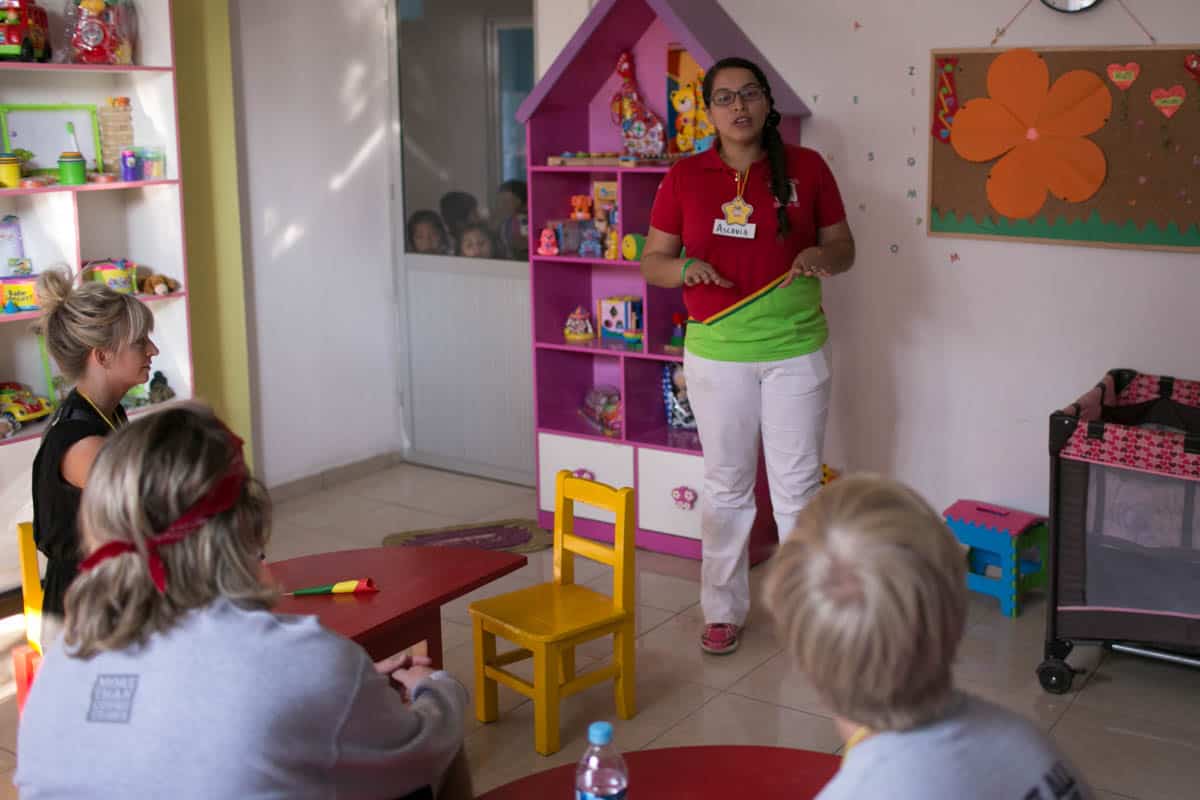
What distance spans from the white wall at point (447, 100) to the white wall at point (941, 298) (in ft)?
4.07

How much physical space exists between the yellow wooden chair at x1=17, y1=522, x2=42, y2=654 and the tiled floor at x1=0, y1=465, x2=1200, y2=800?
2.08 feet

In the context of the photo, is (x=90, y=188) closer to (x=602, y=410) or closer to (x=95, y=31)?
(x=95, y=31)

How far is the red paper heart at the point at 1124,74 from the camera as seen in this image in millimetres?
3713

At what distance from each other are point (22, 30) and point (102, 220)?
0.78 m

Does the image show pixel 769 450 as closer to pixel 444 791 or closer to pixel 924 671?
pixel 444 791

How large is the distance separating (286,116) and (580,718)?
114 inches

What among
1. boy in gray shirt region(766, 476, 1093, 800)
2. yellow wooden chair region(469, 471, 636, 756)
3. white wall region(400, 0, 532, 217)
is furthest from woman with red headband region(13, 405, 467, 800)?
white wall region(400, 0, 532, 217)

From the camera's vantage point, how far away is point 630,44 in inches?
179

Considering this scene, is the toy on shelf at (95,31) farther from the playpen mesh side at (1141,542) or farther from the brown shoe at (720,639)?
the playpen mesh side at (1141,542)

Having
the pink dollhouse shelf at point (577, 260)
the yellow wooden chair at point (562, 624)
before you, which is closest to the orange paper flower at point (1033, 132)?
the pink dollhouse shelf at point (577, 260)

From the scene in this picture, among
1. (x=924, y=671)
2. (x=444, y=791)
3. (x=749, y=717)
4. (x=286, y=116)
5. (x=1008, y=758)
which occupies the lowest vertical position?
(x=749, y=717)

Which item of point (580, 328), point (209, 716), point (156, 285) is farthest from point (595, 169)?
point (209, 716)

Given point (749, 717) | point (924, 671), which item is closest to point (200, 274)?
point (749, 717)

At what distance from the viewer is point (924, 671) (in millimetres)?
1245
